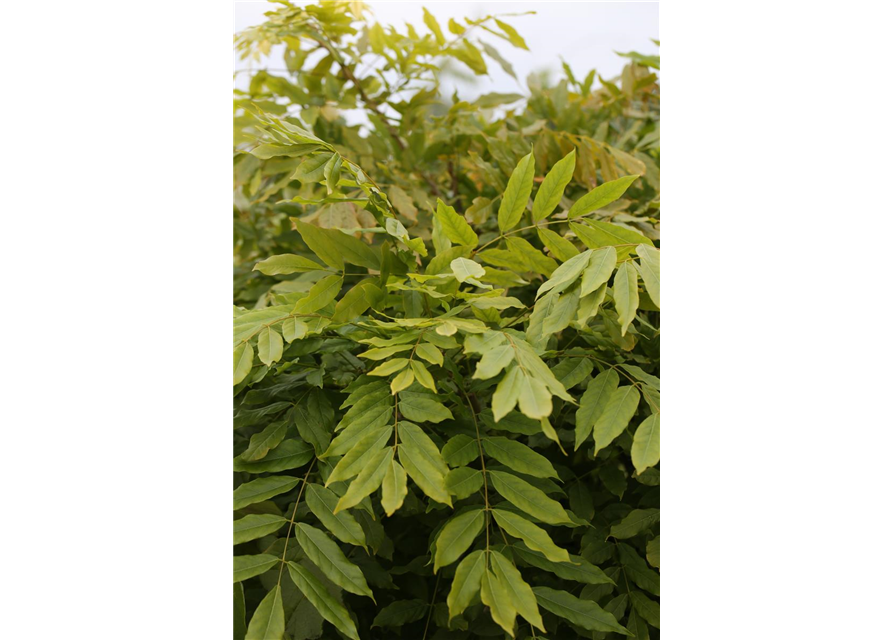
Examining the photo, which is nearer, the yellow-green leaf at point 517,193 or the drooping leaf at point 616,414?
the drooping leaf at point 616,414

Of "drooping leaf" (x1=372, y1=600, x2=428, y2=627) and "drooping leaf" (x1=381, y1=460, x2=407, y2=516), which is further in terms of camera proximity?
"drooping leaf" (x1=372, y1=600, x2=428, y2=627)

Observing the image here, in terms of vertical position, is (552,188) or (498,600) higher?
(552,188)

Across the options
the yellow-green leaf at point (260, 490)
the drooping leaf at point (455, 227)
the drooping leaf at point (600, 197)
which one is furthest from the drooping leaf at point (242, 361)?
the drooping leaf at point (600, 197)

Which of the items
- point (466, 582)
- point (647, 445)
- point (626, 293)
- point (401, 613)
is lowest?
point (401, 613)

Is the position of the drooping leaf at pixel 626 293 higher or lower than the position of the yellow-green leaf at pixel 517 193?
lower

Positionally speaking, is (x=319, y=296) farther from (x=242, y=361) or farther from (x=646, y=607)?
(x=646, y=607)

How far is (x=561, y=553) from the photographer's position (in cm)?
47

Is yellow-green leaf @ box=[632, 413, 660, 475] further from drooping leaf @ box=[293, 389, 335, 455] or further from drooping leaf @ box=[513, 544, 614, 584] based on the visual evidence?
drooping leaf @ box=[293, 389, 335, 455]

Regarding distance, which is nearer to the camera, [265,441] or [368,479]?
[368,479]

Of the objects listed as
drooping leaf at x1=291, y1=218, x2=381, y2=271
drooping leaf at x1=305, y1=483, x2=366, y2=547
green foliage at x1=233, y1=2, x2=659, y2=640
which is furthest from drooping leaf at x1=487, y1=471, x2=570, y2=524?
drooping leaf at x1=291, y1=218, x2=381, y2=271

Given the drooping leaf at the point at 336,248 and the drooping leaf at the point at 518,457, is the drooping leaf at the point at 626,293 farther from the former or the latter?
the drooping leaf at the point at 336,248

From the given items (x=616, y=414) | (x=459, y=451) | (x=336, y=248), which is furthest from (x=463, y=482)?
(x=336, y=248)

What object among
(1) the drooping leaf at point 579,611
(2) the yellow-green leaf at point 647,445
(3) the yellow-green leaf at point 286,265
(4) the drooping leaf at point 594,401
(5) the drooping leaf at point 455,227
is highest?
(5) the drooping leaf at point 455,227

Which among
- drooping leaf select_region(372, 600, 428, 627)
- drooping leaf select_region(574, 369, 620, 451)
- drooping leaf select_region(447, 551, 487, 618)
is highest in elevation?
drooping leaf select_region(574, 369, 620, 451)
